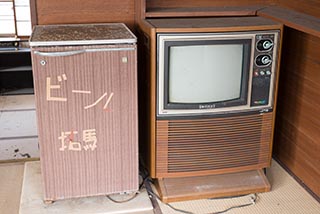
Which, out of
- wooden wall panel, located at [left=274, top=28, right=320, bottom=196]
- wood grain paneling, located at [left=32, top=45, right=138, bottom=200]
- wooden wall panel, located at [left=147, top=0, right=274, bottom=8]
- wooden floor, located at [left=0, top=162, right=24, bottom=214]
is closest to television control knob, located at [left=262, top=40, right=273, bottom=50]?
wooden wall panel, located at [left=274, top=28, right=320, bottom=196]

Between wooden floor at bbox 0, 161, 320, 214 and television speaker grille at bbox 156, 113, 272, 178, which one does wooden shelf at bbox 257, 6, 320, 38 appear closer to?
television speaker grille at bbox 156, 113, 272, 178

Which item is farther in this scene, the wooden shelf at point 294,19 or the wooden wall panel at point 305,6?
the wooden wall panel at point 305,6

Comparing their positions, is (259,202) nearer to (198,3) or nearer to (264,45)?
(264,45)

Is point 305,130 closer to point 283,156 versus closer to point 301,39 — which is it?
point 283,156

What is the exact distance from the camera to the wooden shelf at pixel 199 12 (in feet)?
7.52

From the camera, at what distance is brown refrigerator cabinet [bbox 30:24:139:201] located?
1919 mm

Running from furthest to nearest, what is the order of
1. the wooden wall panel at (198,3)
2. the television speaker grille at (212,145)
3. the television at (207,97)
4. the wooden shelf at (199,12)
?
the wooden wall panel at (198,3)
the wooden shelf at (199,12)
the television speaker grille at (212,145)
the television at (207,97)

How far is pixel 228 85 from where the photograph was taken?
2.15m

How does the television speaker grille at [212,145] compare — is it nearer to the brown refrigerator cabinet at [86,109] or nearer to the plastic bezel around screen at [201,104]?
the plastic bezel around screen at [201,104]

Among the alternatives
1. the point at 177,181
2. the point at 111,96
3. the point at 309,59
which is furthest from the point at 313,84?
the point at 111,96

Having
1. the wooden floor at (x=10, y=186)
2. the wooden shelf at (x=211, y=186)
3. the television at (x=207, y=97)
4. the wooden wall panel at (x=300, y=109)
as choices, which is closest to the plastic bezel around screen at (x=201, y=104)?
the television at (x=207, y=97)

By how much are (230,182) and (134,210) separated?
54 centimetres

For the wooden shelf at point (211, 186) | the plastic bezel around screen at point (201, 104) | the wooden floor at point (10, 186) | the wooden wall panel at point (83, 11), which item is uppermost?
the wooden wall panel at point (83, 11)

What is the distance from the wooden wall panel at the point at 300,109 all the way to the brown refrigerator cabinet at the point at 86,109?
36.5 inches
